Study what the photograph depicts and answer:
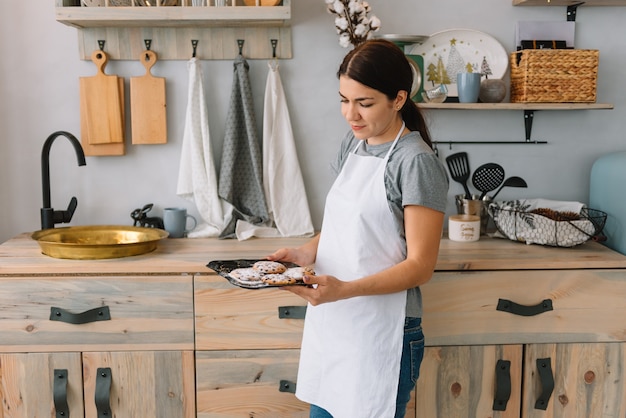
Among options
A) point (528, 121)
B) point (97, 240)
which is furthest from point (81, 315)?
point (528, 121)

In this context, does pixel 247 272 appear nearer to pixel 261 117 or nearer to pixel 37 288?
pixel 37 288

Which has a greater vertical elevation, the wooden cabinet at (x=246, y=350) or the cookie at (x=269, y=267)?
the cookie at (x=269, y=267)

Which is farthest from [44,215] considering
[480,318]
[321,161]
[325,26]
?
[480,318]

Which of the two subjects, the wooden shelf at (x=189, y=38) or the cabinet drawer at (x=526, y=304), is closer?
the cabinet drawer at (x=526, y=304)

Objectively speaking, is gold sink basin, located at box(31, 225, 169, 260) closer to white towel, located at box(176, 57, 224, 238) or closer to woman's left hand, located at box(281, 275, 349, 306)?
white towel, located at box(176, 57, 224, 238)

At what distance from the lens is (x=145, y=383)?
2043mm

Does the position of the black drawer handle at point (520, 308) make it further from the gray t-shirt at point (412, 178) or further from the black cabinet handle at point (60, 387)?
the black cabinet handle at point (60, 387)

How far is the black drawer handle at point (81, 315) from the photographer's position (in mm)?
1982

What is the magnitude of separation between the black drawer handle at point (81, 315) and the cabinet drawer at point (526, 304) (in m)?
0.92

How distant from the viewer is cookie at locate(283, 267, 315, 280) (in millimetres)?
1628

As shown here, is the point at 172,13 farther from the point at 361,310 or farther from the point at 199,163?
the point at 361,310

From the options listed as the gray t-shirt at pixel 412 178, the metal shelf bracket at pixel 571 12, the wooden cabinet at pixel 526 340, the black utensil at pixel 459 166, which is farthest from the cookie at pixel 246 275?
the metal shelf bracket at pixel 571 12

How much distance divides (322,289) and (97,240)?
43.3 inches

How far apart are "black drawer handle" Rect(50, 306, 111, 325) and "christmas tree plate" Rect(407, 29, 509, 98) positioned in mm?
1300
